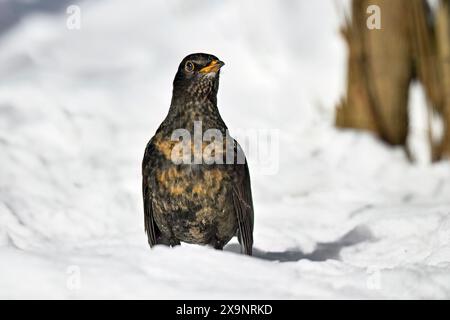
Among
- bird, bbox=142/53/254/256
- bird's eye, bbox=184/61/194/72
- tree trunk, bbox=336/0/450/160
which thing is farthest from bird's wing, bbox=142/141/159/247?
tree trunk, bbox=336/0/450/160

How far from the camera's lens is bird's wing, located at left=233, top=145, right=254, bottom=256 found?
4.82 m

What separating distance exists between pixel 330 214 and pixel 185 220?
2.58 meters

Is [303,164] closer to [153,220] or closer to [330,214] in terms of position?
[330,214]

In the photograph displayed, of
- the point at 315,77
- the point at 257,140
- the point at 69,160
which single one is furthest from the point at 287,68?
the point at 69,160

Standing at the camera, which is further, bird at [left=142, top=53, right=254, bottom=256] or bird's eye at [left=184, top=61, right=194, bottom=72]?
bird's eye at [left=184, top=61, right=194, bottom=72]

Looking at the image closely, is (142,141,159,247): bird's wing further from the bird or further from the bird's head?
the bird's head

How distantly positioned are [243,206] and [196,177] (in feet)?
1.44

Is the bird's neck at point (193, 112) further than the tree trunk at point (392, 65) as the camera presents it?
No

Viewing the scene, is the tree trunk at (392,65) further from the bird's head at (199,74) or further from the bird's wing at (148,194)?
the bird's wing at (148,194)

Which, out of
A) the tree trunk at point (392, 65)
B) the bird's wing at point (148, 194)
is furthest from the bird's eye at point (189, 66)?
the tree trunk at point (392, 65)

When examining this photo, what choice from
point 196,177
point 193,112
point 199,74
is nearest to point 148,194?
point 196,177

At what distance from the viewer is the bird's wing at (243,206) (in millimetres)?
4816

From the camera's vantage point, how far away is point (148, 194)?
195 inches

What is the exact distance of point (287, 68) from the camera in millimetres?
10719
